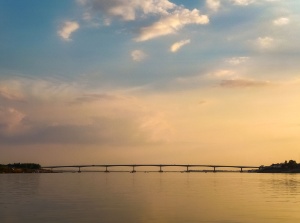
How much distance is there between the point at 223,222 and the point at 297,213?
11.0 metres

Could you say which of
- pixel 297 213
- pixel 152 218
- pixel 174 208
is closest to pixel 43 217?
pixel 152 218

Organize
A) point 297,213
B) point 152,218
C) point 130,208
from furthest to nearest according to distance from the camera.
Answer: point 130,208 < point 297,213 < point 152,218

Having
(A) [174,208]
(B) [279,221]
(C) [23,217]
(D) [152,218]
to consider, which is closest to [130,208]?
(A) [174,208]

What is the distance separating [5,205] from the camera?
5412 centimetres

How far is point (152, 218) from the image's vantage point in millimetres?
42469

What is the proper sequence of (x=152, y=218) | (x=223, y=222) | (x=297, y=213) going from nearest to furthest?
1. (x=223, y=222)
2. (x=152, y=218)
3. (x=297, y=213)

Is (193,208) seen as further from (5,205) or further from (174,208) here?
(5,205)

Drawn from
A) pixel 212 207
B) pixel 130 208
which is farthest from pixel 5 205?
pixel 212 207

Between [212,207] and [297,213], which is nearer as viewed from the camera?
[297,213]

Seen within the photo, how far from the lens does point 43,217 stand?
139 feet

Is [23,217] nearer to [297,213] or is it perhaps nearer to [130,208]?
[130,208]

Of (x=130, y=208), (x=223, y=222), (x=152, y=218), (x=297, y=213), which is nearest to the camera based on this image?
(x=223, y=222)

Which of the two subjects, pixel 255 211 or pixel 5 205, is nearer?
pixel 255 211

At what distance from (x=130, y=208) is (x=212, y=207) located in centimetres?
1027
